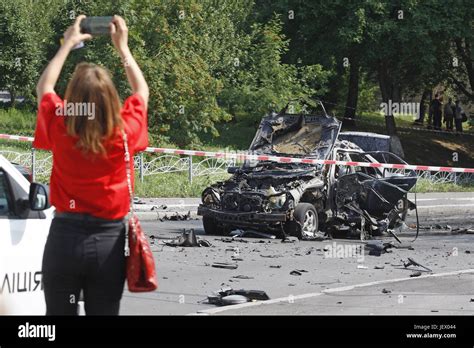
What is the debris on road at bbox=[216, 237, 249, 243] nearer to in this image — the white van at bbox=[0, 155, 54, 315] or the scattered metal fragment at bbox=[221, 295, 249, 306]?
the scattered metal fragment at bbox=[221, 295, 249, 306]

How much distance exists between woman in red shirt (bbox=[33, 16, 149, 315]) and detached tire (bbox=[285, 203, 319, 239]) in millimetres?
11080

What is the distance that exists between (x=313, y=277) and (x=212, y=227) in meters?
4.88

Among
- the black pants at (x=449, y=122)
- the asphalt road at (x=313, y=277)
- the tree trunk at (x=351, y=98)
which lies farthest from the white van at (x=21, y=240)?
the black pants at (x=449, y=122)

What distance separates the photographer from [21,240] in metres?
6.41

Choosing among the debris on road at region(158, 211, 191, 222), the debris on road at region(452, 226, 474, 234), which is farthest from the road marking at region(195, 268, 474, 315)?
the debris on road at region(158, 211, 191, 222)

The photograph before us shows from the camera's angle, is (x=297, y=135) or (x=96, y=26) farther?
(x=297, y=135)

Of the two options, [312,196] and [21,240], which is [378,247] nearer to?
[312,196]

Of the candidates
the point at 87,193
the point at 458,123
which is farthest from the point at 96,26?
the point at 458,123

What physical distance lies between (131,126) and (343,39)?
35785mm

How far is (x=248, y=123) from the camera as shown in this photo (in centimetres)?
4306

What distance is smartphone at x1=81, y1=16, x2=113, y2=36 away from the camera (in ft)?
17.3

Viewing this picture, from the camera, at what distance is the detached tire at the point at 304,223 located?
53.0 feet
